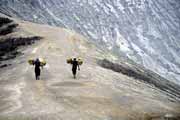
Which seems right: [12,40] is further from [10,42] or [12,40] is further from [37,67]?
[37,67]

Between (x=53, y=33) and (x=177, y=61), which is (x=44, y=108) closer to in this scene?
(x=53, y=33)

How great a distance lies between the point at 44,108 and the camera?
2181cm

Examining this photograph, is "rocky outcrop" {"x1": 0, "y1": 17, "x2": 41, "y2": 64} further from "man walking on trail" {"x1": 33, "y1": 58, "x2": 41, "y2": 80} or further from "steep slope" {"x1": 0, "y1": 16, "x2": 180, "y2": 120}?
"man walking on trail" {"x1": 33, "y1": 58, "x2": 41, "y2": 80}

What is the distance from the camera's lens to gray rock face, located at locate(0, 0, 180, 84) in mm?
90250

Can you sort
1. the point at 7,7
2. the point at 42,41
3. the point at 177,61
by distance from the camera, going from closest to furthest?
1. the point at 42,41
2. the point at 7,7
3. the point at 177,61

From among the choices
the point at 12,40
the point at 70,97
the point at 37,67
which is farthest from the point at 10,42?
the point at 70,97

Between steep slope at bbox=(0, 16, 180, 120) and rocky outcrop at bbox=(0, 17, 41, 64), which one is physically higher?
rocky outcrop at bbox=(0, 17, 41, 64)

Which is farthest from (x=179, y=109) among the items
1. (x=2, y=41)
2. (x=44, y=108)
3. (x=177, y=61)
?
(x=177, y=61)

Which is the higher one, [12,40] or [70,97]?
[12,40]

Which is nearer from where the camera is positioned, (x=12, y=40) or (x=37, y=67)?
(x=37, y=67)

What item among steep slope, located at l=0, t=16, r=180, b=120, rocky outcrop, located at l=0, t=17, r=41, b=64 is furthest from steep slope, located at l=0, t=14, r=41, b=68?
steep slope, located at l=0, t=16, r=180, b=120

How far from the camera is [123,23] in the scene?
101 metres

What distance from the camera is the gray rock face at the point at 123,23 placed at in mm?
90250

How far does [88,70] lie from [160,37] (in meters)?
69.8
